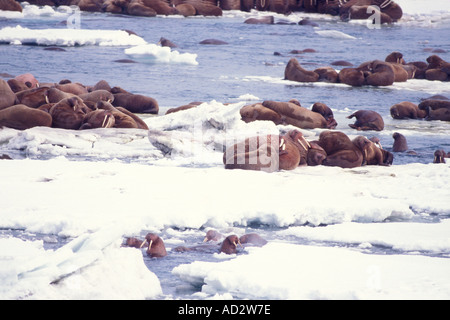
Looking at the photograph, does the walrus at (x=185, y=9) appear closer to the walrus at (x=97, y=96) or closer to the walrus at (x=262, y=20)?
the walrus at (x=262, y=20)

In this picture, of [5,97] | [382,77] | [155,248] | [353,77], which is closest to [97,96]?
[5,97]

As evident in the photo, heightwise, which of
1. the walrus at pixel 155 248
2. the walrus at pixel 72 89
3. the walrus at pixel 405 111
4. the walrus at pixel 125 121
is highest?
the walrus at pixel 72 89

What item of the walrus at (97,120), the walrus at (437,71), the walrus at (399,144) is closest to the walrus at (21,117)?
the walrus at (97,120)

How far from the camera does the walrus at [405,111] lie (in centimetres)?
1356

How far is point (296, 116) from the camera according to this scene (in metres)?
11.8

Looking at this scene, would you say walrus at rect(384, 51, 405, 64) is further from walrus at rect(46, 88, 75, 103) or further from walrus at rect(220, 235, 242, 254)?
walrus at rect(220, 235, 242, 254)

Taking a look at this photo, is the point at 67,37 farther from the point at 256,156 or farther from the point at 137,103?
the point at 256,156

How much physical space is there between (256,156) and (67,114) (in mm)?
3399

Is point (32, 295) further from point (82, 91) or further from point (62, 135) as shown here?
point (82, 91)

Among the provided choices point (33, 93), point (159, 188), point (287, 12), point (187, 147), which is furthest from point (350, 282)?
point (287, 12)

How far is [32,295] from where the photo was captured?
4.01 meters

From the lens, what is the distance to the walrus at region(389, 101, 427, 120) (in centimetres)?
1356

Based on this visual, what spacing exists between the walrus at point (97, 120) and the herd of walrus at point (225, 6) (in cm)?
2651
